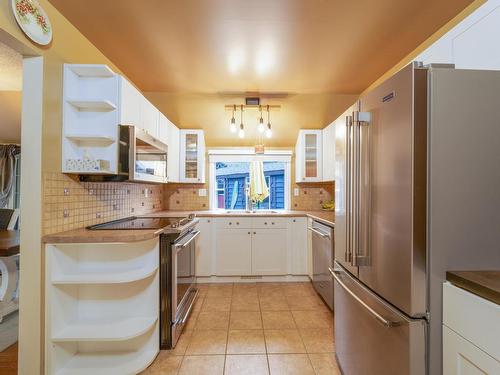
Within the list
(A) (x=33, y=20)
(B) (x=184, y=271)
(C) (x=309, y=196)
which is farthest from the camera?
(C) (x=309, y=196)

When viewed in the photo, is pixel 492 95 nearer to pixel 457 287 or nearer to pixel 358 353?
pixel 457 287

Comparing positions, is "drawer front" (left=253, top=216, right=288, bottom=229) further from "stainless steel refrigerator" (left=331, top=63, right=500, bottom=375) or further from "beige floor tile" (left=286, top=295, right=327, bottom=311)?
"stainless steel refrigerator" (left=331, top=63, right=500, bottom=375)

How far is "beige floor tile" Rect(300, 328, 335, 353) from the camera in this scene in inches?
73.8

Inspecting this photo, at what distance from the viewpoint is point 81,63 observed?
6.01ft

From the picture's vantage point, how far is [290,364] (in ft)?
5.63

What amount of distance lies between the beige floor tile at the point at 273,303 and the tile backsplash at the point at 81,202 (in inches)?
69.6

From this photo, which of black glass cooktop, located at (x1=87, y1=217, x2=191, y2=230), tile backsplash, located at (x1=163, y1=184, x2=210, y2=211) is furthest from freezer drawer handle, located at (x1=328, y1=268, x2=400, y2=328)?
tile backsplash, located at (x1=163, y1=184, x2=210, y2=211)

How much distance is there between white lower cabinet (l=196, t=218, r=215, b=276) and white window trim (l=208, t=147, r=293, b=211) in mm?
748

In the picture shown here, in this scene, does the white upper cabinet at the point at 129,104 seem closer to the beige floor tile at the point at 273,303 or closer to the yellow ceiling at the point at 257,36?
the yellow ceiling at the point at 257,36

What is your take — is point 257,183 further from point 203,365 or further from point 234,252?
point 203,365

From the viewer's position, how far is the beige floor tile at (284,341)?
1875 millimetres

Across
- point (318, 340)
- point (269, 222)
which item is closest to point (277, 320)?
point (318, 340)

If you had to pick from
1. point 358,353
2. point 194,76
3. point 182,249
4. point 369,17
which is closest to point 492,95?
point 369,17

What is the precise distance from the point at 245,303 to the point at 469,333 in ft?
6.98
